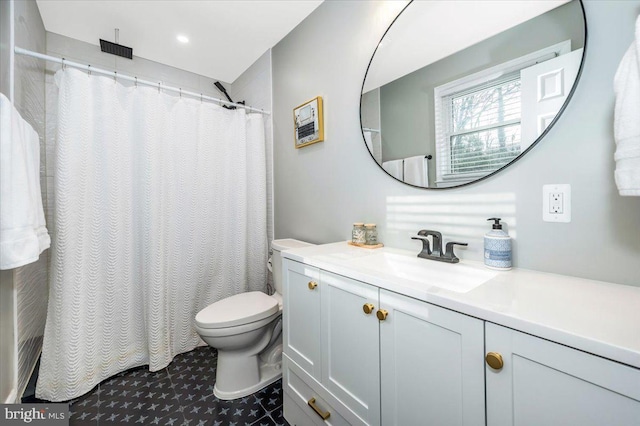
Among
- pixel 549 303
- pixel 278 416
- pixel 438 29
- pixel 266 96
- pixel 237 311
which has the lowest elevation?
pixel 278 416

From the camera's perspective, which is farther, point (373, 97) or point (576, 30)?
point (373, 97)

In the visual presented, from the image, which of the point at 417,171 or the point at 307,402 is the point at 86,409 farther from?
the point at 417,171

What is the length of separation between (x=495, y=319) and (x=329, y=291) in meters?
0.58

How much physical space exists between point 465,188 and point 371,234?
0.51 m

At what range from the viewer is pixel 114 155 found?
1633 mm

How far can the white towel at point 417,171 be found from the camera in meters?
1.22

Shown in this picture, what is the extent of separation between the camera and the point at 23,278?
1421 millimetres

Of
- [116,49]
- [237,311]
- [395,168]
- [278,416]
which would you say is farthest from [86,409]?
[116,49]

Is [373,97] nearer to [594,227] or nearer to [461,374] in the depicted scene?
[594,227]

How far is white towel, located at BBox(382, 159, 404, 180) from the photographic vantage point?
4.33 ft

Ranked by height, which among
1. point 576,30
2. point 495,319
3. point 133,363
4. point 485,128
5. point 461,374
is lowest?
point 133,363

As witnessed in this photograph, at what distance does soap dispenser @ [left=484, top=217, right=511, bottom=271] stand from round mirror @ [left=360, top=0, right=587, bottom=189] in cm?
23

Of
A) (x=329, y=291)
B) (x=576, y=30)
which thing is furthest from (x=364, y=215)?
(x=576, y=30)

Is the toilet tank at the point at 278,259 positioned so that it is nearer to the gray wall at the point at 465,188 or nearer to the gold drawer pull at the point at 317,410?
the gray wall at the point at 465,188
